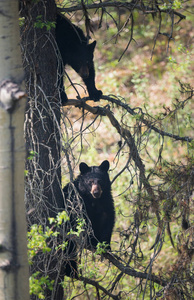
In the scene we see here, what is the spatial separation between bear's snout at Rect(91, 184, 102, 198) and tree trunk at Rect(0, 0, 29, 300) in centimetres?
304

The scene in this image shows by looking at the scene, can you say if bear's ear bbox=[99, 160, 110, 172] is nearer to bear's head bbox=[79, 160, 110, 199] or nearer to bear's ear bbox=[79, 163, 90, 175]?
bear's head bbox=[79, 160, 110, 199]

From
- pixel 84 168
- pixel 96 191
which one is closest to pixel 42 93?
pixel 96 191

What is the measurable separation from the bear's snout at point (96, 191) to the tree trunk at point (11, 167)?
3043 mm

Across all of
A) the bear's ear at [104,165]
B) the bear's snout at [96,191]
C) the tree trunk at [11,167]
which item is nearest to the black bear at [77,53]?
the bear's ear at [104,165]

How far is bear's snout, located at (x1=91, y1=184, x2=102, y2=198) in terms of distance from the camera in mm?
5097

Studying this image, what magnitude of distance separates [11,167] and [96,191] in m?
3.20

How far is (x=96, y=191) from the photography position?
5.11 metres

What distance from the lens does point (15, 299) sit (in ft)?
6.55

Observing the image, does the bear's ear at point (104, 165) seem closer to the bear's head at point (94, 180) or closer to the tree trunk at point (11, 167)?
the bear's head at point (94, 180)

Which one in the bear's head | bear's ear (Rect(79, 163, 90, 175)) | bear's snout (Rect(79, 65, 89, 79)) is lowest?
the bear's head

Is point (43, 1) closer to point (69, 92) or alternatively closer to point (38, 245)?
point (38, 245)

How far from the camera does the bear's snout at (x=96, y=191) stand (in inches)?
201

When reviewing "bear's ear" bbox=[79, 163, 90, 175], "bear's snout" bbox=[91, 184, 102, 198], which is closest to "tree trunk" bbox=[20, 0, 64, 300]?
"bear's snout" bbox=[91, 184, 102, 198]

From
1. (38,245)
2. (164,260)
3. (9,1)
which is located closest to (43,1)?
(9,1)
